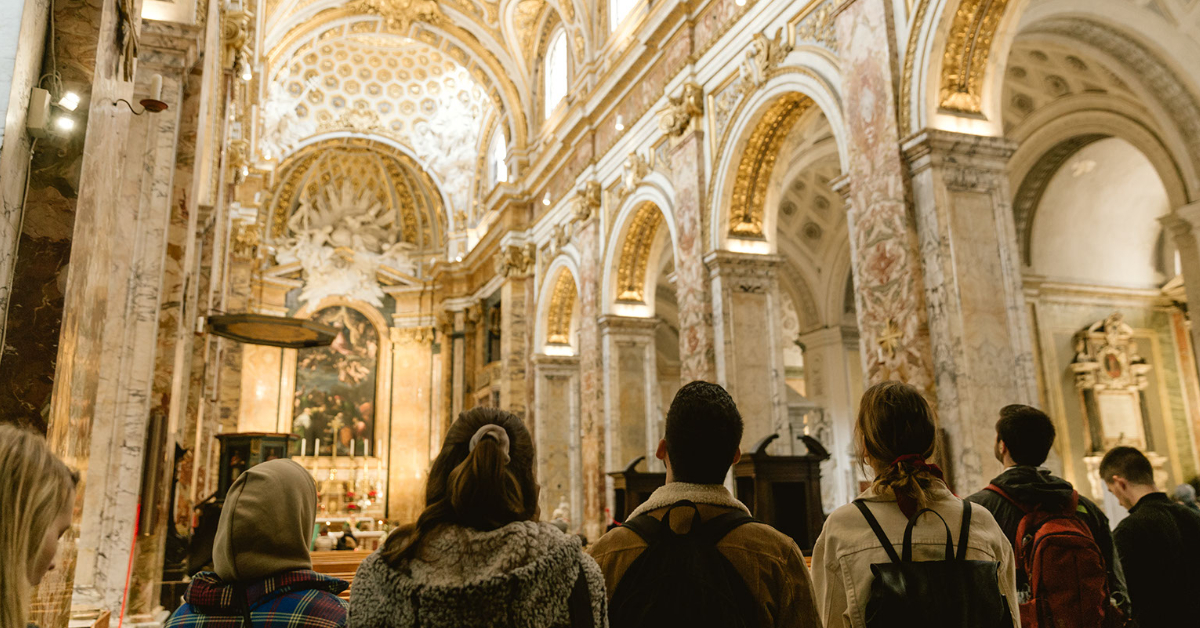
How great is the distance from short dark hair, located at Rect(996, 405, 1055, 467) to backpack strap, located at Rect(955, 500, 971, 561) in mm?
829

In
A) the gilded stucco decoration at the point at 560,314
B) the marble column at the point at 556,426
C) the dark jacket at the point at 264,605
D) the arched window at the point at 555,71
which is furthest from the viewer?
the arched window at the point at 555,71

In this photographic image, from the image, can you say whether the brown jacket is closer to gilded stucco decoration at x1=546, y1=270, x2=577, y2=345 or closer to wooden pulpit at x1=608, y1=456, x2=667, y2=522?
wooden pulpit at x1=608, y1=456, x2=667, y2=522

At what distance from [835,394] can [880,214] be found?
915 cm

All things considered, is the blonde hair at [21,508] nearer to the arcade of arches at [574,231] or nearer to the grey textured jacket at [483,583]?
the grey textured jacket at [483,583]

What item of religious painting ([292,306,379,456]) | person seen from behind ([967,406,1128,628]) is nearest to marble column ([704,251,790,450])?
person seen from behind ([967,406,1128,628])

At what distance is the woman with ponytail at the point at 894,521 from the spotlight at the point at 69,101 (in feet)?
8.57

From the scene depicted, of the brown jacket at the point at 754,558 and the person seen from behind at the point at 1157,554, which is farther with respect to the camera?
the person seen from behind at the point at 1157,554

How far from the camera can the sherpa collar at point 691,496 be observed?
196cm

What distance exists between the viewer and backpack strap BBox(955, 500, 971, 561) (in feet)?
6.64

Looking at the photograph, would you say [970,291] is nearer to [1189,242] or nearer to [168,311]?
[1189,242]

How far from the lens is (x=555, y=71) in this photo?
17.4m

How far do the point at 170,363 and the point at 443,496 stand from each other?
16.7ft

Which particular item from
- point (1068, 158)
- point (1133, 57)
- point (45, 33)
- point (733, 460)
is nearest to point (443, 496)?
point (733, 460)

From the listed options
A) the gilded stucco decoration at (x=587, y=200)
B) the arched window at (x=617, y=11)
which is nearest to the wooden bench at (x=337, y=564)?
the gilded stucco decoration at (x=587, y=200)
